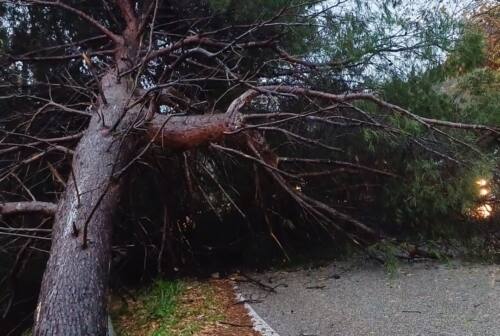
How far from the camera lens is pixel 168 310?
504 centimetres

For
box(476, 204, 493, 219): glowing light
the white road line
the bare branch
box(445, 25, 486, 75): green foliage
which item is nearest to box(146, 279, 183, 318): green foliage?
the white road line

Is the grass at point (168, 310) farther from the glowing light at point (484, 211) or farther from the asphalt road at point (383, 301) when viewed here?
the glowing light at point (484, 211)

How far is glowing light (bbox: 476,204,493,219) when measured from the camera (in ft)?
18.2

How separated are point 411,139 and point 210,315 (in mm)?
2946

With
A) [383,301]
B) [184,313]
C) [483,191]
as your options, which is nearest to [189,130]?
[184,313]

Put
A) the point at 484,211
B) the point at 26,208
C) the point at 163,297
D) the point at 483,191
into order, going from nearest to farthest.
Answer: the point at 26,208, the point at 483,191, the point at 163,297, the point at 484,211

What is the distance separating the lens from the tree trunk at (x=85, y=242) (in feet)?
10.3

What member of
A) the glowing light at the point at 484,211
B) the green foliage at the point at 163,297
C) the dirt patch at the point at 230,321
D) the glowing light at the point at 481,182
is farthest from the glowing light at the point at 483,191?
the green foliage at the point at 163,297

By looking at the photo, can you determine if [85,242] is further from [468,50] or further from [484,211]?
[484,211]

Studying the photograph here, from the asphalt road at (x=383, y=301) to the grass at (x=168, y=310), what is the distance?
555 millimetres

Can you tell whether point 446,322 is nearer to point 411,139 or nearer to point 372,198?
point 411,139

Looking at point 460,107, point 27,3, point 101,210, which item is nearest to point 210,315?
point 101,210

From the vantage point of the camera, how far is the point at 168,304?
5.25 metres

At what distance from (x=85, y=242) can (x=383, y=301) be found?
3.09 m
